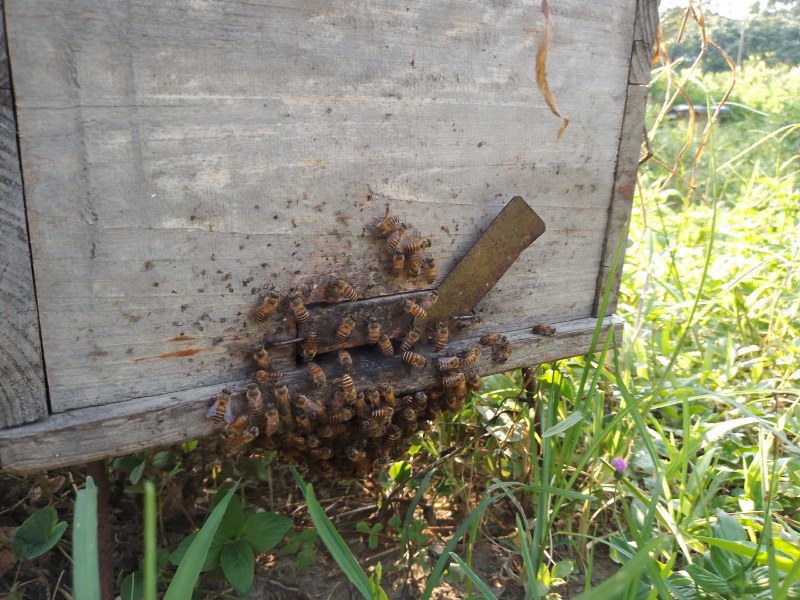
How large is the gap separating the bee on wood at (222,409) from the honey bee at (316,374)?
160 millimetres

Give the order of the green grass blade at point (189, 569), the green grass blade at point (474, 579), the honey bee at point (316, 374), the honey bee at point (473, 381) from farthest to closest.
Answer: the honey bee at point (473, 381) < the honey bee at point (316, 374) < the green grass blade at point (474, 579) < the green grass blade at point (189, 569)

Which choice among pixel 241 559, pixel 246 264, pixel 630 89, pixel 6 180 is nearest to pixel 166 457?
pixel 241 559

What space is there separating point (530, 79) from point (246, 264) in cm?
71

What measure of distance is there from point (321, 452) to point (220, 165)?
68cm

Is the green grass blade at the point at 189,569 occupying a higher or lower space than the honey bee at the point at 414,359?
lower

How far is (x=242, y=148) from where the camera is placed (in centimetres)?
119

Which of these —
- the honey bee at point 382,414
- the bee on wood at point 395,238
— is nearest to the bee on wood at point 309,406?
the honey bee at point 382,414

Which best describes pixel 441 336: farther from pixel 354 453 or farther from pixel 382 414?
pixel 354 453

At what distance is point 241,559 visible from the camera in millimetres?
1581

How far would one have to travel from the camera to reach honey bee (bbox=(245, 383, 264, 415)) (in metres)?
1.29

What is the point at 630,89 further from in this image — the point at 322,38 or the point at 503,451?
the point at 503,451

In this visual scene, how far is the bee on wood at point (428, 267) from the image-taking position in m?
1.47

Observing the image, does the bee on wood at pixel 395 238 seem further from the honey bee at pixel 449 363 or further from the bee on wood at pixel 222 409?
the bee on wood at pixel 222 409

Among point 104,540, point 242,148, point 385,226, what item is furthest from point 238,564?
point 242,148
